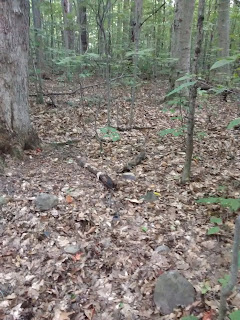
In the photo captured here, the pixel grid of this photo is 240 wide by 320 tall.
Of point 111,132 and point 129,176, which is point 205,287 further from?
point 111,132

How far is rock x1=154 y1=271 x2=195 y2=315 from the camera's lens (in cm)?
233

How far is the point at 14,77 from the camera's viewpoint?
404 centimetres

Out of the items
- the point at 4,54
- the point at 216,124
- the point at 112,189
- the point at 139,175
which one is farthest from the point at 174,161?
the point at 4,54

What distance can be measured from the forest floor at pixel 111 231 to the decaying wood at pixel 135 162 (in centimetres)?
9

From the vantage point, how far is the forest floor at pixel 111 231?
7.95 feet

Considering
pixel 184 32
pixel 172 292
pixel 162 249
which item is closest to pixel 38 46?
pixel 184 32

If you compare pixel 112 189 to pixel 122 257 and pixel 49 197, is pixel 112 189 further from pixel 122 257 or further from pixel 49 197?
pixel 122 257

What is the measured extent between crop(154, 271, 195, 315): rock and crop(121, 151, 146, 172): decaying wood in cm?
217

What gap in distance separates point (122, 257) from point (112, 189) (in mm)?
1245

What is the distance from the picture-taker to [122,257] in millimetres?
2852

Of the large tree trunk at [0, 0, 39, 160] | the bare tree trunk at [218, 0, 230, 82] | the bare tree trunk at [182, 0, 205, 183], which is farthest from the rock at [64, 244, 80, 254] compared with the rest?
the bare tree trunk at [218, 0, 230, 82]

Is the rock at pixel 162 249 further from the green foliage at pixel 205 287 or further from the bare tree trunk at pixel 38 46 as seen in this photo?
the bare tree trunk at pixel 38 46

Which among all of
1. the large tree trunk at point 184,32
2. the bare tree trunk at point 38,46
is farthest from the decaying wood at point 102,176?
the large tree trunk at point 184,32

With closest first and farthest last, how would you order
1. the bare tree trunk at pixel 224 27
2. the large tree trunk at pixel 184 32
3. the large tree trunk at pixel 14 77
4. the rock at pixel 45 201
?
1. the rock at pixel 45 201
2. the large tree trunk at pixel 14 77
3. the large tree trunk at pixel 184 32
4. the bare tree trunk at pixel 224 27
